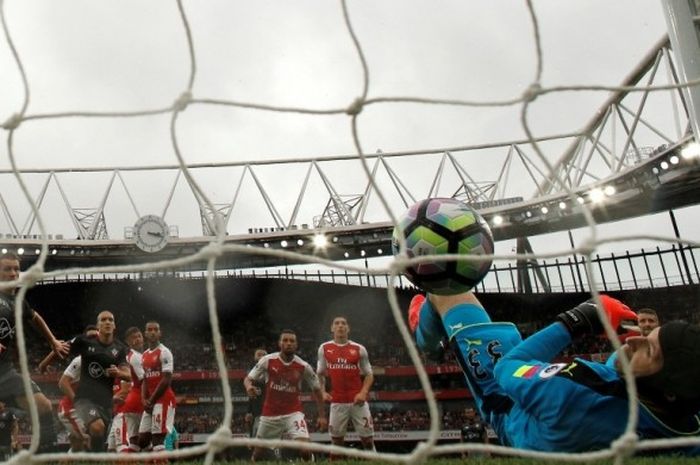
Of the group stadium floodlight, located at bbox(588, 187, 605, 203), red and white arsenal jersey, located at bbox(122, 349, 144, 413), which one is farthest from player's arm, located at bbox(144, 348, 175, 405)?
stadium floodlight, located at bbox(588, 187, 605, 203)

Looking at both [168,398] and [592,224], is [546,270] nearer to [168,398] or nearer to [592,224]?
[168,398]

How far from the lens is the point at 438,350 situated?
3.88 m

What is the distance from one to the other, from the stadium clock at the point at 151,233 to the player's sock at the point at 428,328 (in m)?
16.4

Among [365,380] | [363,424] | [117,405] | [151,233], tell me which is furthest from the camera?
[151,233]

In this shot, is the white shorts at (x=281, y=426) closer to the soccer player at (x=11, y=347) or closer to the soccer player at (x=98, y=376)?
the soccer player at (x=98, y=376)

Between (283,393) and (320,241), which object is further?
(320,241)

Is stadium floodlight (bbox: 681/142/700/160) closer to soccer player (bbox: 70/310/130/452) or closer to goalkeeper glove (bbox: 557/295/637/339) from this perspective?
soccer player (bbox: 70/310/130/452)

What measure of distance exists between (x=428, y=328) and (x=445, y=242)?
1.84 feet

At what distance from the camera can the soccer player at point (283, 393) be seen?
6.65 m

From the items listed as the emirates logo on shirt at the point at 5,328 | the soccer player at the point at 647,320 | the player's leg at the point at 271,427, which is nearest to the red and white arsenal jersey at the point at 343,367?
the player's leg at the point at 271,427

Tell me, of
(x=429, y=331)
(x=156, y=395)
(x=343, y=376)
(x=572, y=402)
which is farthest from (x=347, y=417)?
(x=572, y=402)

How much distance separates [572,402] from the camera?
2.38m

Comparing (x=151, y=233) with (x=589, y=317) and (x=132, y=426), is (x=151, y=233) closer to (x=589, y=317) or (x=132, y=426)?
(x=132, y=426)

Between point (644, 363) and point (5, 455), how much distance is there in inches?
231
